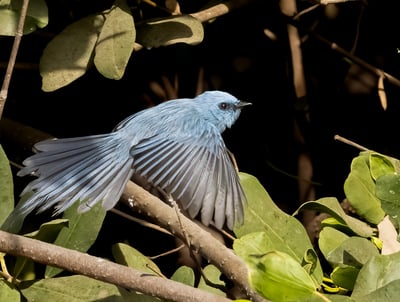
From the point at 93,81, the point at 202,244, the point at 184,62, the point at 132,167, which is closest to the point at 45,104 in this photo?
the point at 93,81

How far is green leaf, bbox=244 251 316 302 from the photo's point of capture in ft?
4.50

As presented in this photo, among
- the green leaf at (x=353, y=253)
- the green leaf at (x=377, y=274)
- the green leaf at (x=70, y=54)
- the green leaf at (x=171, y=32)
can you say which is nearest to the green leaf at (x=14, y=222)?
the green leaf at (x=70, y=54)

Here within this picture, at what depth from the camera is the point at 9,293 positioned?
1.91 meters

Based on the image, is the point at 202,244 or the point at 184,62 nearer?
the point at 202,244

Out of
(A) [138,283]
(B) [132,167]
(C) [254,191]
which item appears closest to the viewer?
(A) [138,283]

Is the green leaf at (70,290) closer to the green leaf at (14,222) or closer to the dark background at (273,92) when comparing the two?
the green leaf at (14,222)

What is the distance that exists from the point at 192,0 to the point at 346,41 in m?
0.56

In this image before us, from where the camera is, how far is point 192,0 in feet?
10.1

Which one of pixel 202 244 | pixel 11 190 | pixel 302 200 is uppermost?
pixel 11 190

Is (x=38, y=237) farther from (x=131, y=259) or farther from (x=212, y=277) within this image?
(x=212, y=277)

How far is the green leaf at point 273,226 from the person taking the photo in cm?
189

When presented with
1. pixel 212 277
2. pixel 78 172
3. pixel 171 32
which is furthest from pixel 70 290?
pixel 171 32

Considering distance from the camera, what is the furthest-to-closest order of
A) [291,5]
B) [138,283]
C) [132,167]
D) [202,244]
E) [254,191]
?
[291,5] → [132,167] → [202,244] → [254,191] → [138,283]

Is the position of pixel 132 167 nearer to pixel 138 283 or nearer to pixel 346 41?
pixel 138 283
